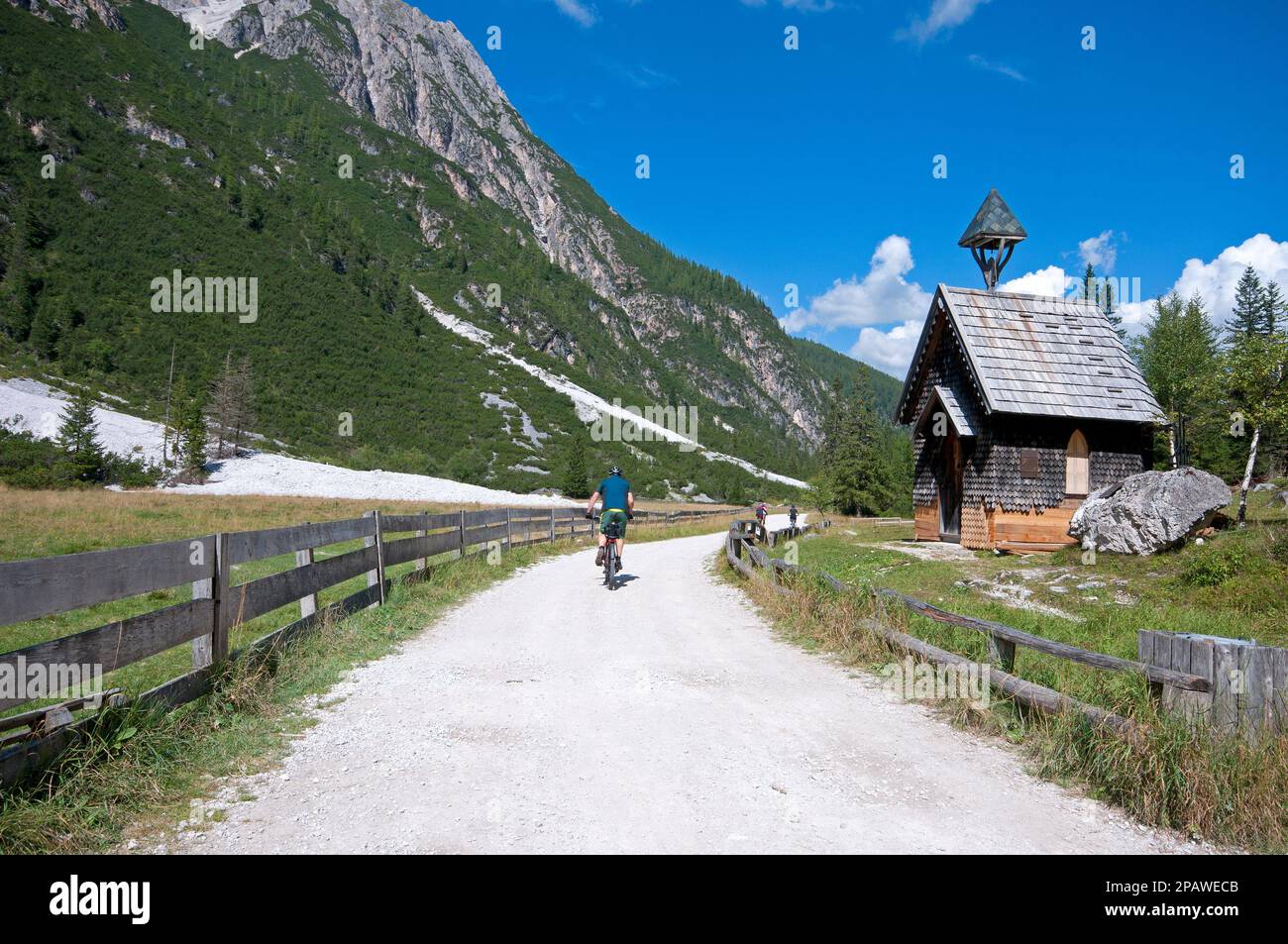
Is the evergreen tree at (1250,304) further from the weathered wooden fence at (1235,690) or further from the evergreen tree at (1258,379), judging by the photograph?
the weathered wooden fence at (1235,690)

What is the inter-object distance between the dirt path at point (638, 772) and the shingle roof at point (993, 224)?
2389 cm

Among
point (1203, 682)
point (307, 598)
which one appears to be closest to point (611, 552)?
point (307, 598)

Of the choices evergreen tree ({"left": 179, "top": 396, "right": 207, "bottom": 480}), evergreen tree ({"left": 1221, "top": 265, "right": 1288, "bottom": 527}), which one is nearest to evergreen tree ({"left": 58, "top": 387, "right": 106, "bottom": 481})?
evergreen tree ({"left": 179, "top": 396, "right": 207, "bottom": 480})

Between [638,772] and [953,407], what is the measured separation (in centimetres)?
2090

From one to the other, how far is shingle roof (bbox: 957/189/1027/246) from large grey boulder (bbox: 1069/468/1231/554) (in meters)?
13.3

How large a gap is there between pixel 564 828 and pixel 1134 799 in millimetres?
3360

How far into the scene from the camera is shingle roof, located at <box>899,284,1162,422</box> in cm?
2030

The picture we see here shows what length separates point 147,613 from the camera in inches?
188

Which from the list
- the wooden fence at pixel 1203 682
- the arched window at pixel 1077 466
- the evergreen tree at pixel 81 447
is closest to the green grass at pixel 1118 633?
the wooden fence at pixel 1203 682

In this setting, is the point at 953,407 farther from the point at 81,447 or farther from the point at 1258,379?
the point at 81,447

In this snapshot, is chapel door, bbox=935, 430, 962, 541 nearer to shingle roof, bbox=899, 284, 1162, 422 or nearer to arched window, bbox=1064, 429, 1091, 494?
shingle roof, bbox=899, 284, 1162, 422

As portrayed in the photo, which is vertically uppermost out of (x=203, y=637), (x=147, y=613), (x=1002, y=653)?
(x=147, y=613)
